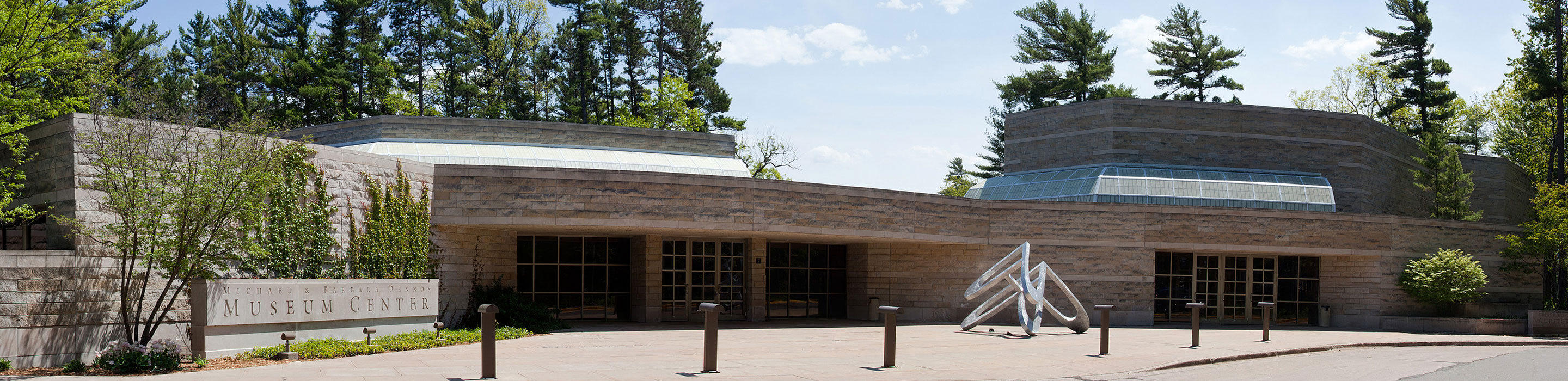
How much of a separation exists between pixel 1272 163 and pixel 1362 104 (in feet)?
104

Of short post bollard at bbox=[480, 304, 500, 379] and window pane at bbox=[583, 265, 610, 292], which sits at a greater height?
short post bollard at bbox=[480, 304, 500, 379]

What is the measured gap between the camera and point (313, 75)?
4366 centimetres

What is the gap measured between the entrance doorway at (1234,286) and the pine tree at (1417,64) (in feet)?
78.3

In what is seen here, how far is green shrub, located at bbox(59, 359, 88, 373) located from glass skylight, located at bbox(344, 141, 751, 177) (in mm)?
13510

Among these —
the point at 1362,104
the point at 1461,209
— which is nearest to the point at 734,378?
the point at 1461,209

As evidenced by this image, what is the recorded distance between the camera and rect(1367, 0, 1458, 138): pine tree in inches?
1860

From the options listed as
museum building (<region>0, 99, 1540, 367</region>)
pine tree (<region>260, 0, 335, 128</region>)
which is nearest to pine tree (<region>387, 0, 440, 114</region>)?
pine tree (<region>260, 0, 335, 128</region>)

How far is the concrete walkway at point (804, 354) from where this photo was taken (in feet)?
40.2

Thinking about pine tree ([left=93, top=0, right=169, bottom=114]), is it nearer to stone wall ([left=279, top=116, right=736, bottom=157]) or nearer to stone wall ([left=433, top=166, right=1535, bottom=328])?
stone wall ([left=279, top=116, right=736, bottom=157])

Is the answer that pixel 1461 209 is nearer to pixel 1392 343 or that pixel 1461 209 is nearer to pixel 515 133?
pixel 1392 343

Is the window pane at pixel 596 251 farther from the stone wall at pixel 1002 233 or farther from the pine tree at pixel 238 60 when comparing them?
the pine tree at pixel 238 60

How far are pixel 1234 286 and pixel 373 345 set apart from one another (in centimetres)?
2239

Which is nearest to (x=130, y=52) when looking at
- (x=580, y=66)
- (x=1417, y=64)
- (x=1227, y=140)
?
(x=580, y=66)

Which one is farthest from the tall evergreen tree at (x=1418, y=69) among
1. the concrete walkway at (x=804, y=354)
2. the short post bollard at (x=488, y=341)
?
the short post bollard at (x=488, y=341)
